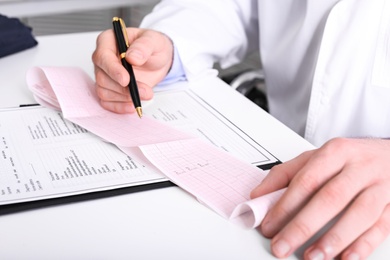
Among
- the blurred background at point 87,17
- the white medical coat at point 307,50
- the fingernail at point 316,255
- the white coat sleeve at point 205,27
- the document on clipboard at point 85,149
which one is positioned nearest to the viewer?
the fingernail at point 316,255

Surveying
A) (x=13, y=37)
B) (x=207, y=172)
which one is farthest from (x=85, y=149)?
(x=13, y=37)

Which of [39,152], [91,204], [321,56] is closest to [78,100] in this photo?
[39,152]

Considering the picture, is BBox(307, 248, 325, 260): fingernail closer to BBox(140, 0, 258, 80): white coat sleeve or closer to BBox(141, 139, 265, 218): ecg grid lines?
BBox(141, 139, 265, 218): ecg grid lines

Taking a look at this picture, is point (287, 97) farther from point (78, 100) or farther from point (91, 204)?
point (91, 204)

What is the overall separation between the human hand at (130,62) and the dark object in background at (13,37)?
253 millimetres

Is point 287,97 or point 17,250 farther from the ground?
point 17,250

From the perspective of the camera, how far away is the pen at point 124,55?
70cm

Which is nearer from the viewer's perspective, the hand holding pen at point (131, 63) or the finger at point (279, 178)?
the finger at point (279, 178)

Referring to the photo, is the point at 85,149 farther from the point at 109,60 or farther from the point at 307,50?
the point at 307,50

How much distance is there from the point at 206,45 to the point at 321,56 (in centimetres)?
23

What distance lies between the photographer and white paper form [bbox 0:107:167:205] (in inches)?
21.2

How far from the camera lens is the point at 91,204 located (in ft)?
1.74

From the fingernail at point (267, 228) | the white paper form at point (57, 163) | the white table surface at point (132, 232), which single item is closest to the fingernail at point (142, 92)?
the white paper form at point (57, 163)

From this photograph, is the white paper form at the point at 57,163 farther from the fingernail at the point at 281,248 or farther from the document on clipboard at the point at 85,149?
the fingernail at the point at 281,248
